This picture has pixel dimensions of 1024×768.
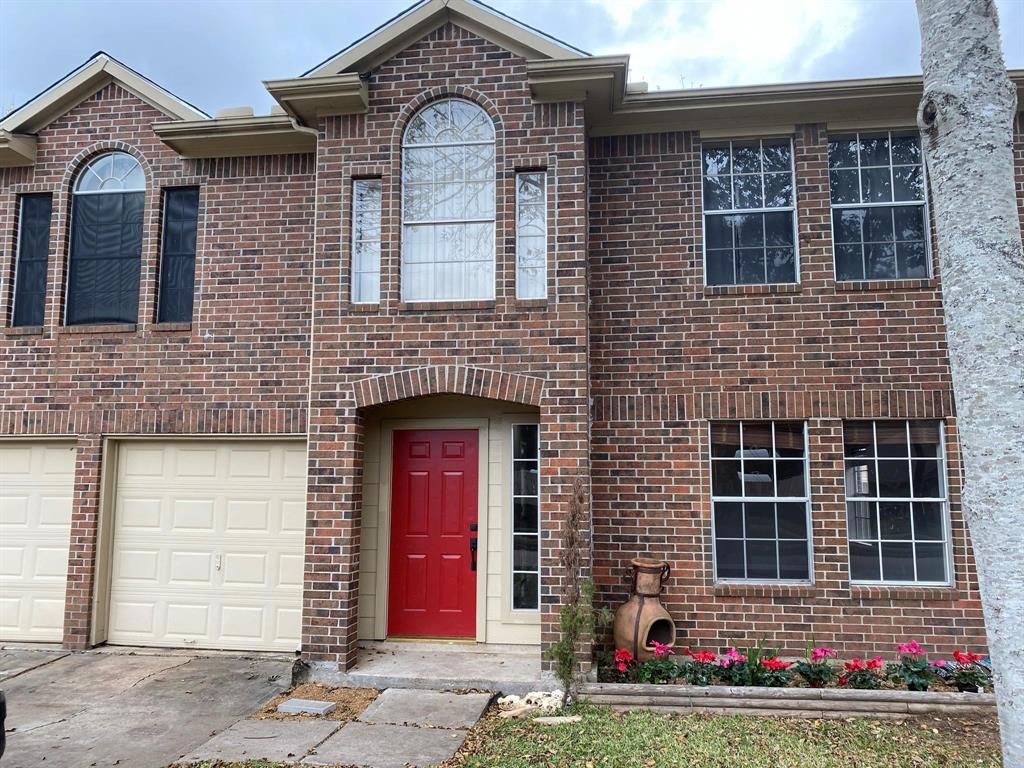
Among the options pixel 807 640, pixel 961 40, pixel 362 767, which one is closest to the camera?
pixel 961 40

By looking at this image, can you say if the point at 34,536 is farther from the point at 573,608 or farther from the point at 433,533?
the point at 573,608

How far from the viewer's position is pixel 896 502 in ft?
22.7

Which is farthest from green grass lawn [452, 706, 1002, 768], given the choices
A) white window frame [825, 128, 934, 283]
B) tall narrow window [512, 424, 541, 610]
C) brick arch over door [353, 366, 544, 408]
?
white window frame [825, 128, 934, 283]

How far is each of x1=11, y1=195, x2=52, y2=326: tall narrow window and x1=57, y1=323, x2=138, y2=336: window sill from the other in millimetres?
524

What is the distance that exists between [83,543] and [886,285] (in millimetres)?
8903

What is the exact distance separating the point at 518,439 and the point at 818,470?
9.77ft

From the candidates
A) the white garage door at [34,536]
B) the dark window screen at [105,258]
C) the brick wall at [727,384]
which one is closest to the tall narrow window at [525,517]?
the brick wall at [727,384]

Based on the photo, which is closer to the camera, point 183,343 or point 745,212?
point 745,212

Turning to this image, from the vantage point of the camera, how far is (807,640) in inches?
266

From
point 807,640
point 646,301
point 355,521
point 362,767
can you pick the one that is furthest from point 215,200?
point 807,640

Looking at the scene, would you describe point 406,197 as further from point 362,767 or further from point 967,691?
point 967,691

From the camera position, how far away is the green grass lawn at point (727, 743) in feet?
15.4

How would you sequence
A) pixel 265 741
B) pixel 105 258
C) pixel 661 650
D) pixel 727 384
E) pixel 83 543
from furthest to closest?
pixel 105 258 → pixel 83 543 → pixel 727 384 → pixel 661 650 → pixel 265 741

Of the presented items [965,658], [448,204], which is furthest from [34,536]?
[965,658]
